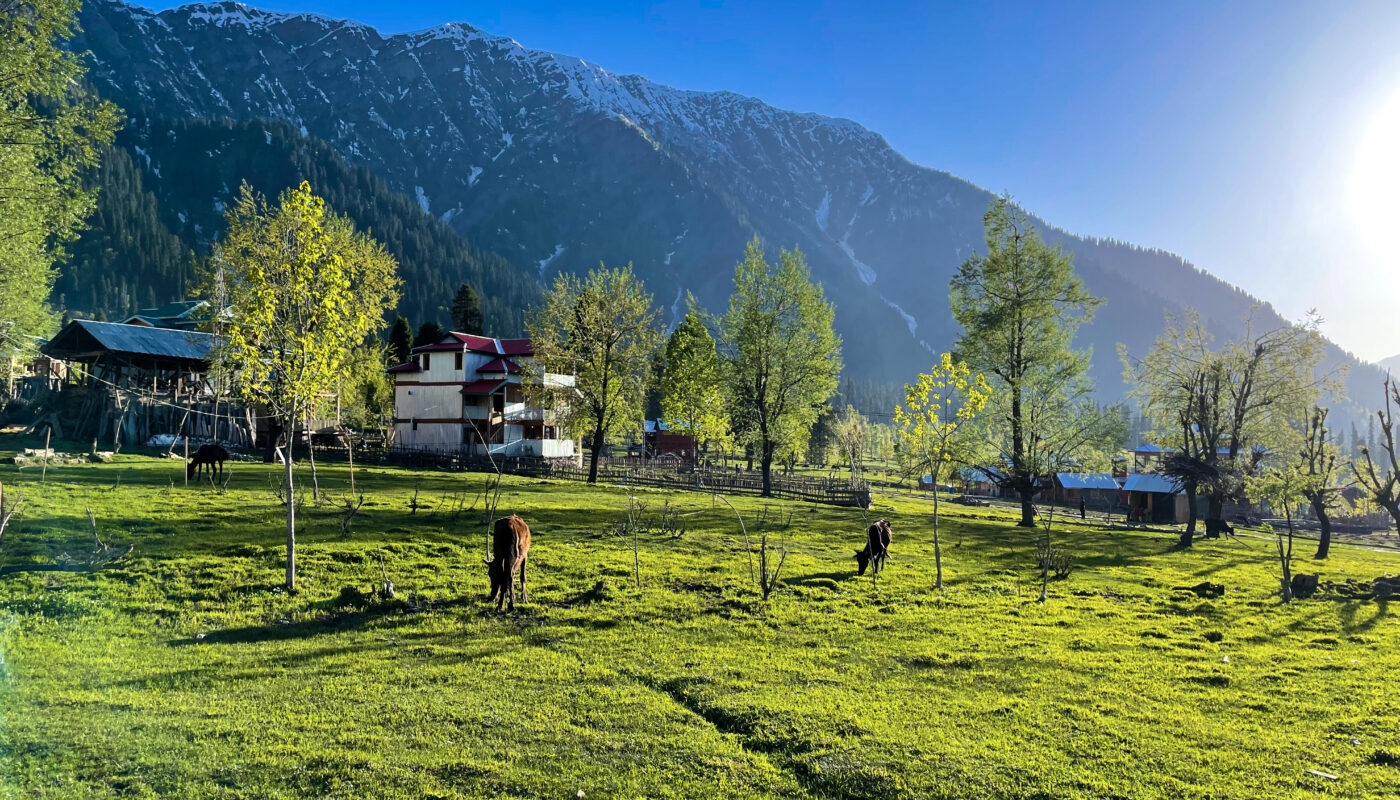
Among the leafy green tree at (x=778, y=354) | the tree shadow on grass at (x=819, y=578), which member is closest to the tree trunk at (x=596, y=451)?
the leafy green tree at (x=778, y=354)

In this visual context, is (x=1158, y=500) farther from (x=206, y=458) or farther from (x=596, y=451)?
(x=206, y=458)

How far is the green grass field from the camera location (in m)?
7.92

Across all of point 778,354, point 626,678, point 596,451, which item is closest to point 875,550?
point 626,678

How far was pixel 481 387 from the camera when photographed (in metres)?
58.5

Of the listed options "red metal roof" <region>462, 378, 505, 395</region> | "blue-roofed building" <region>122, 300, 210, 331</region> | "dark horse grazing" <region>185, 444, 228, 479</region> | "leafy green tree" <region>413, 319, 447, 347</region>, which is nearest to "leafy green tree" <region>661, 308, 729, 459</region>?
"red metal roof" <region>462, 378, 505, 395</region>

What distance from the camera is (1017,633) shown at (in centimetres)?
1568

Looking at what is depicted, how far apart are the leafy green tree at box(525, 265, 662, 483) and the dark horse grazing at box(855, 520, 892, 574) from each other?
2575cm

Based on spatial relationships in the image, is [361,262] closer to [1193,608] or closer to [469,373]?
[469,373]

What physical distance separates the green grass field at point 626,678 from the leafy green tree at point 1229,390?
22358 millimetres

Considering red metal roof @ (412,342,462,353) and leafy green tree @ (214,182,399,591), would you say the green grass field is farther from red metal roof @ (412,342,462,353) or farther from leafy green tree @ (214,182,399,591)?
red metal roof @ (412,342,462,353)

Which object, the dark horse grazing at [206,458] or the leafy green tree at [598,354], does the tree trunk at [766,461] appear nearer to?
the leafy green tree at [598,354]

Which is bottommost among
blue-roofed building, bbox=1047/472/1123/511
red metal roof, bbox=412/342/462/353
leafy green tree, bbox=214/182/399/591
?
blue-roofed building, bbox=1047/472/1123/511

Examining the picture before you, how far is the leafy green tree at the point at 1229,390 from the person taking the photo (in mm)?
40688

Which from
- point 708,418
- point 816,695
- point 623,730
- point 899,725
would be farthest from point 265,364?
point 708,418
